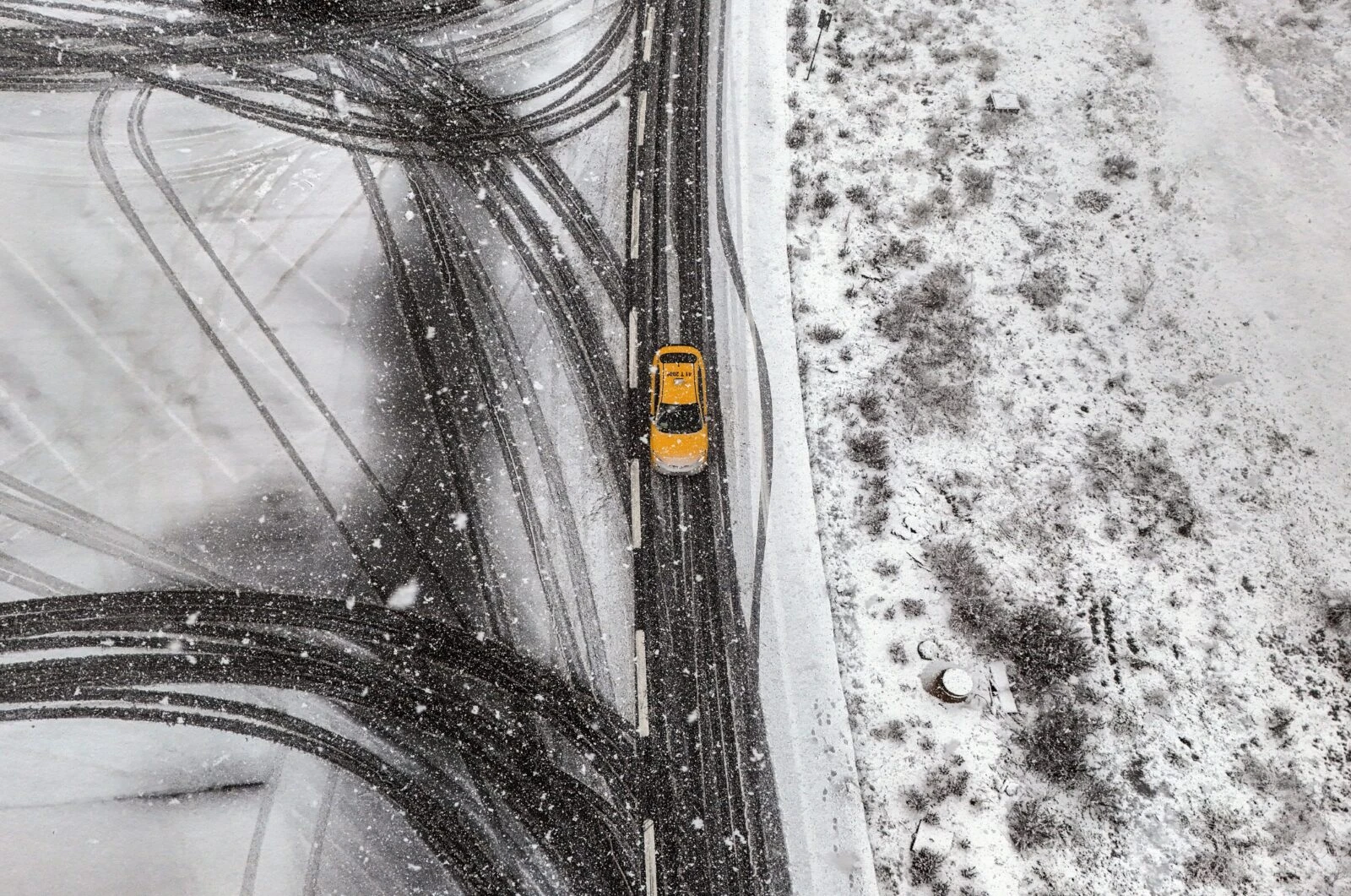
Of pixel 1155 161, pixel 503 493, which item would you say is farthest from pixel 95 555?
pixel 1155 161

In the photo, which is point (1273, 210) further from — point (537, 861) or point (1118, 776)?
point (537, 861)

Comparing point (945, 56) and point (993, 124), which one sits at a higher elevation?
point (945, 56)

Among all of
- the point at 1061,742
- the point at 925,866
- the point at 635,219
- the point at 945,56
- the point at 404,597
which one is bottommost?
the point at 925,866

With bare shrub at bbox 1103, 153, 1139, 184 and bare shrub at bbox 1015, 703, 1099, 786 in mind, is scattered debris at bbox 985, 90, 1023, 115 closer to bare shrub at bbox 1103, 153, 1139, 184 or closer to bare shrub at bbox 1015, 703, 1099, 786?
bare shrub at bbox 1103, 153, 1139, 184

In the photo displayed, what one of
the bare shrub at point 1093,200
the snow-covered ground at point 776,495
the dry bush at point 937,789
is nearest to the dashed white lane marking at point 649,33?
the snow-covered ground at point 776,495

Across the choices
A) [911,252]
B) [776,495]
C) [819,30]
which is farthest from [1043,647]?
[819,30]

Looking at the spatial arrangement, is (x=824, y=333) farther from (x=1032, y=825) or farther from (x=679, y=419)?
(x=1032, y=825)

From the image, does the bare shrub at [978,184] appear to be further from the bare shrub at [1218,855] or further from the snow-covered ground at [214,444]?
the bare shrub at [1218,855]

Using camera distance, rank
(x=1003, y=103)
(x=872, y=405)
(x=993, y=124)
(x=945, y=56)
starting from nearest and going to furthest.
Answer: (x=872, y=405) < (x=993, y=124) < (x=1003, y=103) < (x=945, y=56)
